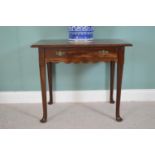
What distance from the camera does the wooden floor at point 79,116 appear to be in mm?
1474

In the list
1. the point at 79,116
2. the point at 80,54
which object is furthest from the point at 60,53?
the point at 79,116

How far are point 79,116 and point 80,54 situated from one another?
54 cm

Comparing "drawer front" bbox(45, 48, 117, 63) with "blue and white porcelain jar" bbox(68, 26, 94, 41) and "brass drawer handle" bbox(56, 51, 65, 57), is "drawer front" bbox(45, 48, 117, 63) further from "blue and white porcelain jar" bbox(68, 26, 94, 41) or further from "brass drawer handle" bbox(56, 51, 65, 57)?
"blue and white porcelain jar" bbox(68, 26, 94, 41)

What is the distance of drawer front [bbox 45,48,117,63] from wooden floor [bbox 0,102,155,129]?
49 centimetres

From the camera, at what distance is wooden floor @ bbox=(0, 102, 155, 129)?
1.47m

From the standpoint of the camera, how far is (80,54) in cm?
138

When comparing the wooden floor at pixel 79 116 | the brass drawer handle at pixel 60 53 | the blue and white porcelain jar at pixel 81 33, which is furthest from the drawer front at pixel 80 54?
the wooden floor at pixel 79 116

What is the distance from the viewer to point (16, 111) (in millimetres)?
1744

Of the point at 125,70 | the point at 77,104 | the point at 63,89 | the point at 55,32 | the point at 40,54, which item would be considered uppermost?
the point at 55,32

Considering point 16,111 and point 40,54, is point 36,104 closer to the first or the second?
point 16,111

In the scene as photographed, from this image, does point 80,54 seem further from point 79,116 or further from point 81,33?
point 79,116

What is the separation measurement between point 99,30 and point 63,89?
0.65 metres

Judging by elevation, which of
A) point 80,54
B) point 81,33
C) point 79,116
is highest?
point 81,33
